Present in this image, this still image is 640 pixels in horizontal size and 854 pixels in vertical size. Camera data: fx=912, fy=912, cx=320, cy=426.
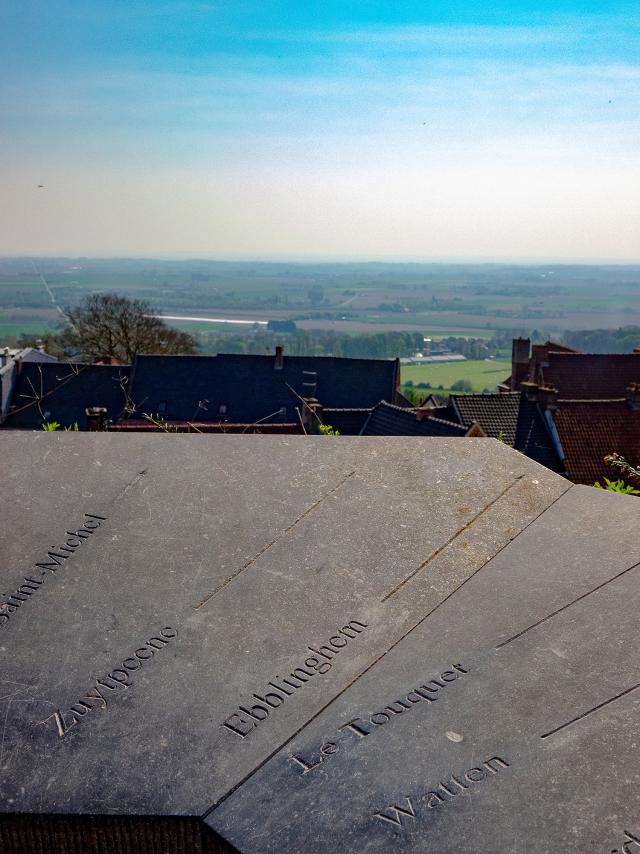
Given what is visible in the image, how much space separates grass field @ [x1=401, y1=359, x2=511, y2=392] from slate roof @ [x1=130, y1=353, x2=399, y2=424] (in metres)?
17.0

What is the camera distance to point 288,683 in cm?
358

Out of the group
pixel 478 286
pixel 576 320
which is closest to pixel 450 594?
pixel 576 320

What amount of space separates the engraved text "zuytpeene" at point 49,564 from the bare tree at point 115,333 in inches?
1670

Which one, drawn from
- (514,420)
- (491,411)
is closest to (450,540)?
(514,420)

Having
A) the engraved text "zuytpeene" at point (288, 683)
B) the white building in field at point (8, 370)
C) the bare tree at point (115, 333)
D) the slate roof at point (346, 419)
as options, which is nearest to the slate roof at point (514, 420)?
the slate roof at point (346, 419)

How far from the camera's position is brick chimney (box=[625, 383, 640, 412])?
23.4 meters

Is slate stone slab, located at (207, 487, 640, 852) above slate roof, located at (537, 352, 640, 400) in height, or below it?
above

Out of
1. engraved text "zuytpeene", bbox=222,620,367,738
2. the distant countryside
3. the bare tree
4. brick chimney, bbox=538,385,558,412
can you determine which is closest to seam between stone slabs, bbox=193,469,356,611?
engraved text "zuytpeene", bbox=222,620,367,738

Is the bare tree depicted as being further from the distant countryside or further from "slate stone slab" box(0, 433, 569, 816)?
"slate stone slab" box(0, 433, 569, 816)

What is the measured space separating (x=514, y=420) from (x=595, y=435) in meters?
3.14

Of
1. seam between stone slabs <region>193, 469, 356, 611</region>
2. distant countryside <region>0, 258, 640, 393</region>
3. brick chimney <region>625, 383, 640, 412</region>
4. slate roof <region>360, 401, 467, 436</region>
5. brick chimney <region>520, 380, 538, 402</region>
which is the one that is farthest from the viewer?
distant countryside <region>0, 258, 640, 393</region>

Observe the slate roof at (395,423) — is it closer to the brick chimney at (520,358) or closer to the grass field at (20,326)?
the brick chimney at (520,358)

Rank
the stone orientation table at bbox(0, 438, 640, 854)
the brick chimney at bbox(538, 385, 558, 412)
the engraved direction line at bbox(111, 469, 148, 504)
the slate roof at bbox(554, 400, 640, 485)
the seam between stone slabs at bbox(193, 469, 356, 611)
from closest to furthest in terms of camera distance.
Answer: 1. the stone orientation table at bbox(0, 438, 640, 854)
2. the seam between stone slabs at bbox(193, 469, 356, 611)
3. the engraved direction line at bbox(111, 469, 148, 504)
4. the slate roof at bbox(554, 400, 640, 485)
5. the brick chimney at bbox(538, 385, 558, 412)

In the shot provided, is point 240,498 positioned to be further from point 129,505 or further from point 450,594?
point 450,594
